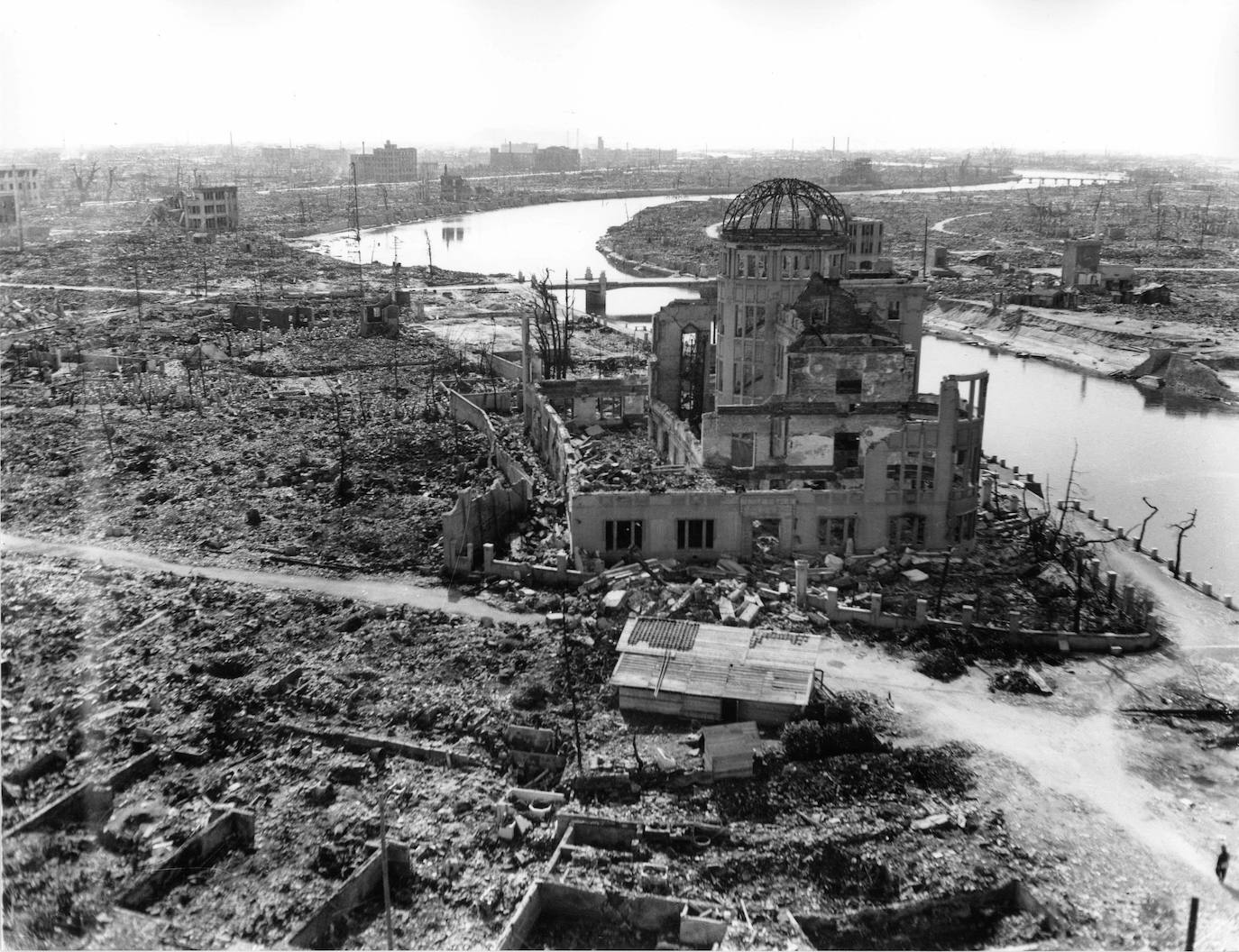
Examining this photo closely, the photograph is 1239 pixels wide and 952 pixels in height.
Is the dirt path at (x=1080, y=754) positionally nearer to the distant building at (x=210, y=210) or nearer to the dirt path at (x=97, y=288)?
the dirt path at (x=97, y=288)

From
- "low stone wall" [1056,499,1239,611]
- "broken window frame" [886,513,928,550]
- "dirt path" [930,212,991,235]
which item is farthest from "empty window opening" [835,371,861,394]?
"dirt path" [930,212,991,235]

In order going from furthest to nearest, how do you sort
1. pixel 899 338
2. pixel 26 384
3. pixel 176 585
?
pixel 26 384 → pixel 899 338 → pixel 176 585

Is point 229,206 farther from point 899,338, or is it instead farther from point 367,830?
point 367,830

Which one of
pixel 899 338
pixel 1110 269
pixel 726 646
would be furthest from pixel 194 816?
pixel 1110 269

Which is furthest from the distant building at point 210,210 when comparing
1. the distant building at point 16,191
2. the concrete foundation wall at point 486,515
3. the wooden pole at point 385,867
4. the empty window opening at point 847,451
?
the wooden pole at point 385,867

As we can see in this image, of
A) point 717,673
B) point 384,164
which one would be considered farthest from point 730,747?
point 384,164

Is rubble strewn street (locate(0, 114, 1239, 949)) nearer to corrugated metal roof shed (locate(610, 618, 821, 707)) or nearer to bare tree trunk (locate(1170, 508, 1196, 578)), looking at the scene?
corrugated metal roof shed (locate(610, 618, 821, 707))

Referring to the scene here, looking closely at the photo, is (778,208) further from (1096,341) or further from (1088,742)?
(1096,341)
